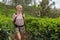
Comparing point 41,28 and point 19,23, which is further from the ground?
point 19,23

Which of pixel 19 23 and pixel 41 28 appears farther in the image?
pixel 41 28

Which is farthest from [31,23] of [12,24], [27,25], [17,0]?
[17,0]

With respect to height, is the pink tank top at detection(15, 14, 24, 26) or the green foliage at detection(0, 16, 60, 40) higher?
the pink tank top at detection(15, 14, 24, 26)

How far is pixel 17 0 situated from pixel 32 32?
11.6m

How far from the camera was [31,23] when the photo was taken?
9031mm

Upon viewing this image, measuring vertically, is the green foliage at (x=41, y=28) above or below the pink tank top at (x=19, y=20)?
below

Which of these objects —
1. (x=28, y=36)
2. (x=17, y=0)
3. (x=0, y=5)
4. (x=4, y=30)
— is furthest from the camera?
(x=0, y=5)

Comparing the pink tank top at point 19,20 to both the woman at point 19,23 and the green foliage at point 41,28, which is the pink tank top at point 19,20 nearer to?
the woman at point 19,23

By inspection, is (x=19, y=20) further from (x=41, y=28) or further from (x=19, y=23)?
(x=41, y=28)

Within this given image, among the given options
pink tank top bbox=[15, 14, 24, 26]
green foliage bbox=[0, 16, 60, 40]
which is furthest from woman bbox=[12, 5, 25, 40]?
green foliage bbox=[0, 16, 60, 40]

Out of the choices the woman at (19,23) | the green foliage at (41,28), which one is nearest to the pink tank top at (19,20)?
the woman at (19,23)

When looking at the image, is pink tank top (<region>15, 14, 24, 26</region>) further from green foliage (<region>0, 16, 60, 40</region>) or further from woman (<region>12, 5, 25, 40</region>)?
green foliage (<region>0, 16, 60, 40</region>)

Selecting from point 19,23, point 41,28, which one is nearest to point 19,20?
point 19,23

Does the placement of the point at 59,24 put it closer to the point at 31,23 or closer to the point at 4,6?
the point at 31,23
